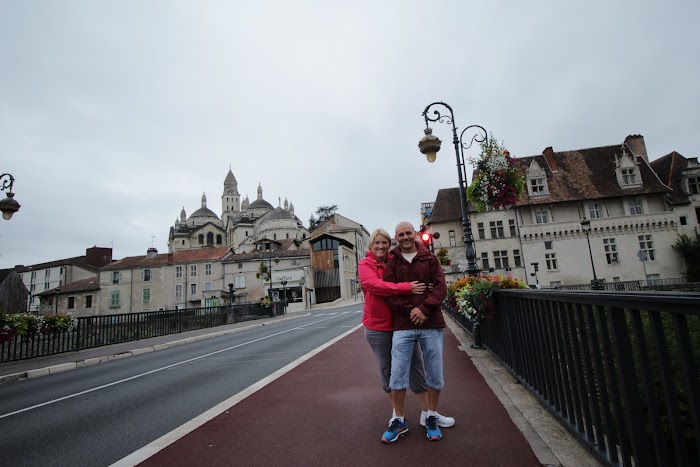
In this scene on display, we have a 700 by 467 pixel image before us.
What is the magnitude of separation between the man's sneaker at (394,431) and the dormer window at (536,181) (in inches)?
1384

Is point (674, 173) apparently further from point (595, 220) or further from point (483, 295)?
point (483, 295)

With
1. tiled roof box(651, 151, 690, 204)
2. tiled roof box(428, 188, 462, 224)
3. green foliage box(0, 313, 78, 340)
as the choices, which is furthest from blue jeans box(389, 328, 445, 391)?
tiled roof box(651, 151, 690, 204)

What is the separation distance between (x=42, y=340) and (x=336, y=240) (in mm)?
40929

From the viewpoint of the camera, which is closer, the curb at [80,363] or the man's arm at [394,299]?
the man's arm at [394,299]

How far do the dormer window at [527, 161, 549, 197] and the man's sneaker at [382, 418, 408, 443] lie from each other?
35154 millimetres

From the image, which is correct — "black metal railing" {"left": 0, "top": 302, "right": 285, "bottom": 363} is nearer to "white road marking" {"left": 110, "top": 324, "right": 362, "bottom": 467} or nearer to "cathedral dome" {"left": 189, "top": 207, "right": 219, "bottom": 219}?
"white road marking" {"left": 110, "top": 324, "right": 362, "bottom": 467}

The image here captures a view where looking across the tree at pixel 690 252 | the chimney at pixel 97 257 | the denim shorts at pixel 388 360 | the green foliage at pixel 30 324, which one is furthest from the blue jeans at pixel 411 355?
the chimney at pixel 97 257

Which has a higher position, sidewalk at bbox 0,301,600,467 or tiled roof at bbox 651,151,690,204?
tiled roof at bbox 651,151,690,204

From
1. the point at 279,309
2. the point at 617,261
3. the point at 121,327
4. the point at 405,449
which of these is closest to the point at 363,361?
the point at 405,449

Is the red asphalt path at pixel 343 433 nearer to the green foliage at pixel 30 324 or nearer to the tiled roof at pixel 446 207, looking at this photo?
the green foliage at pixel 30 324

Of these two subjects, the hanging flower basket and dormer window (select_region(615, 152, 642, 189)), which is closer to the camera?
the hanging flower basket

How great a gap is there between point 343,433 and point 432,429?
88cm

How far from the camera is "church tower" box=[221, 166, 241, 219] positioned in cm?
9973

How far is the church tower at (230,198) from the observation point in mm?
99731
